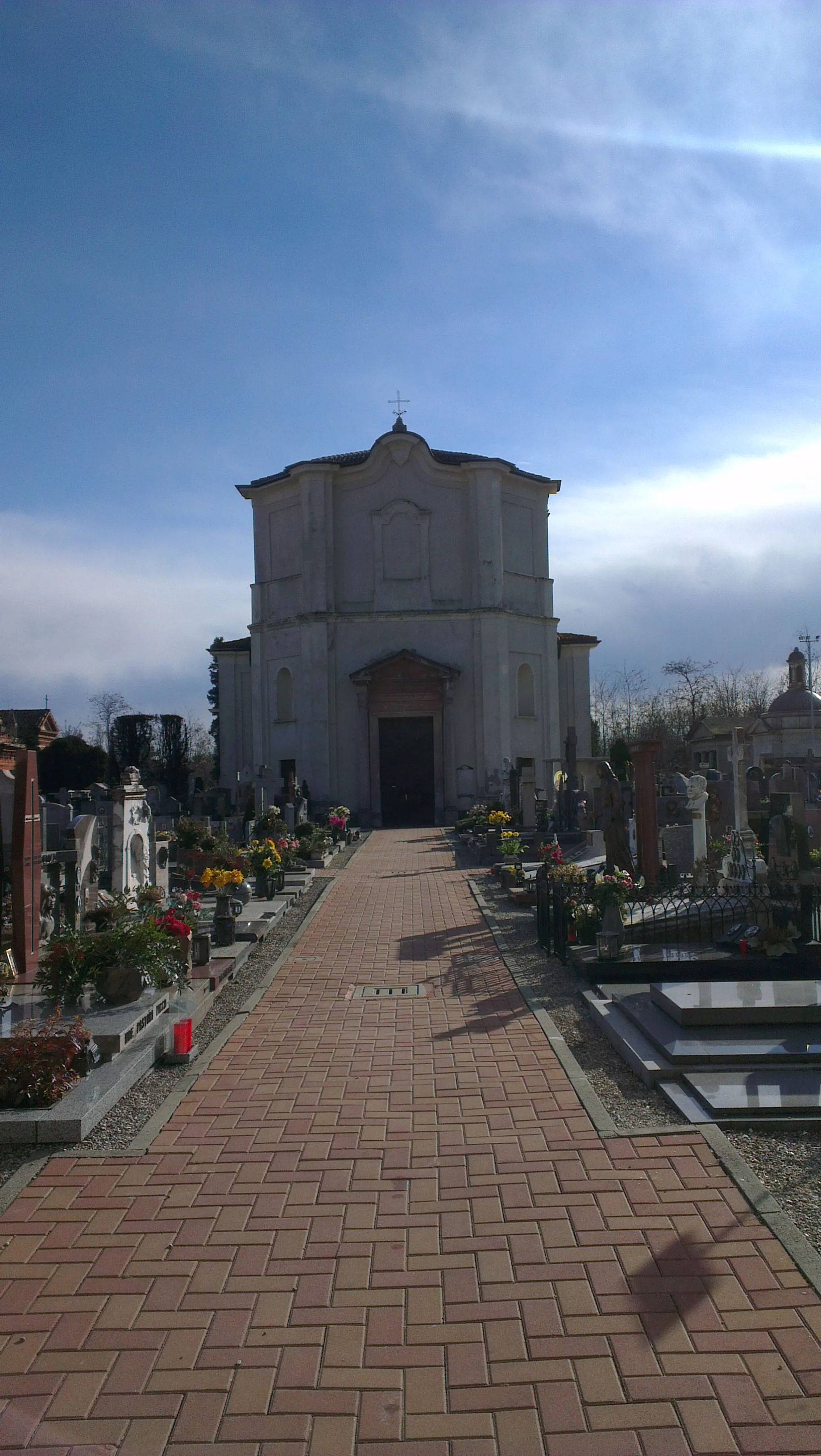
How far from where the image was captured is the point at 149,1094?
19.7ft

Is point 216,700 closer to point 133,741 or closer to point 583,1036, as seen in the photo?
point 133,741

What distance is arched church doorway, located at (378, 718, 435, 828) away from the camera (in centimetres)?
3362

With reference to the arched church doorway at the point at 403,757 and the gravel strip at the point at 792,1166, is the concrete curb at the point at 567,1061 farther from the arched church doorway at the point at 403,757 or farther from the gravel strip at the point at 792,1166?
the arched church doorway at the point at 403,757

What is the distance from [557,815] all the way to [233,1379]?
67.6 ft

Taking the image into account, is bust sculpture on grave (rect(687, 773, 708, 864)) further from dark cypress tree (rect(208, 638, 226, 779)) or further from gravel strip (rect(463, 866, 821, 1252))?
dark cypress tree (rect(208, 638, 226, 779))

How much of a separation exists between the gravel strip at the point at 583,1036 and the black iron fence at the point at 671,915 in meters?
0.38

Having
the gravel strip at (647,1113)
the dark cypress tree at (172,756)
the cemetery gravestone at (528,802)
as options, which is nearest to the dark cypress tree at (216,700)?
the dark cypress tree at (172,756)

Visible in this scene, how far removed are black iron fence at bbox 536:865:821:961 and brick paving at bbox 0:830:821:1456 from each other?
12.5 ft

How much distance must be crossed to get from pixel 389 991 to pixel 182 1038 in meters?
2.54

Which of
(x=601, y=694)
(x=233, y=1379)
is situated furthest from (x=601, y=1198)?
(x=601, y=694)

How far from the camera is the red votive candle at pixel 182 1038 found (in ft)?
22.0

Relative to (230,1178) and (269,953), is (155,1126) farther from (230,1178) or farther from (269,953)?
(269,953)

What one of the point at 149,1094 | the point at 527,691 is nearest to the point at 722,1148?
the point at 149,1094

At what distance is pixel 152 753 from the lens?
40.8 metres
